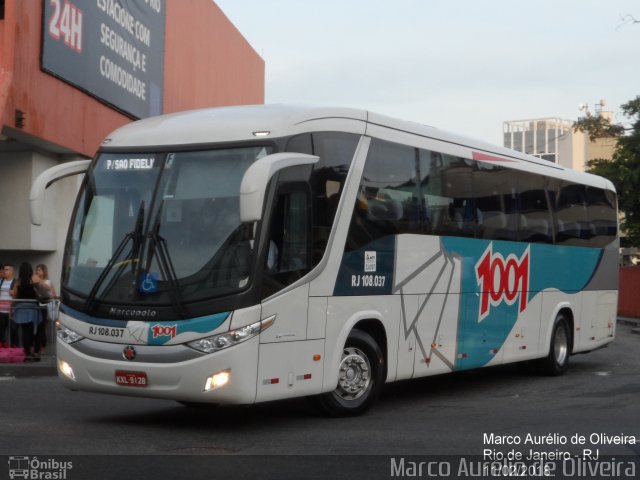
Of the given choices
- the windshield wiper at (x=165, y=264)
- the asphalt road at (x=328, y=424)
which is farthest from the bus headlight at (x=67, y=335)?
the windshield wiper at (x=165, y=264)

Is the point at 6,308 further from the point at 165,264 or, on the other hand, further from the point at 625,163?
the point at 625,163

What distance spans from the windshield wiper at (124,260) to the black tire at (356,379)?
2.45m

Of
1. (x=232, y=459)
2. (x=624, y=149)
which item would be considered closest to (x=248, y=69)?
(x=624, y=149)

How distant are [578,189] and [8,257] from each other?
471 inches

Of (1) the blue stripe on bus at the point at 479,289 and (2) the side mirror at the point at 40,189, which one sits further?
(1) the blue stripe on bus at the point at 479,289

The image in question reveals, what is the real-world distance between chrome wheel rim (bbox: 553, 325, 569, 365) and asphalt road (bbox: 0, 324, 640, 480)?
1.54m

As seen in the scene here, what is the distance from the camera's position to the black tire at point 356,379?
10.9 metres

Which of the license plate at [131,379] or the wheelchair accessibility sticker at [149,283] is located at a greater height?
the wheelchair accessibility sticker at [149,283]

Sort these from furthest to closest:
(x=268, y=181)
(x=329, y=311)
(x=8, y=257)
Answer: (x=8, y=257), (x=329, y=311), (x=268, y=181)

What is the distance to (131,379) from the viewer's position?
31.7ft

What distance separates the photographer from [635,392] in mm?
13938

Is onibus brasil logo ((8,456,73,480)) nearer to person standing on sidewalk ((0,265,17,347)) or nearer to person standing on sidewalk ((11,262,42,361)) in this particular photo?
person standing on sidewalk ((11,262,42,361))

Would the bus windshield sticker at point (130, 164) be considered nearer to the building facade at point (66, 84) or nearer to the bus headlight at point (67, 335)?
the bus headlight at point (67, 335)

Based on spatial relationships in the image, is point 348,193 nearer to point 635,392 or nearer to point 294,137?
point 294,137
